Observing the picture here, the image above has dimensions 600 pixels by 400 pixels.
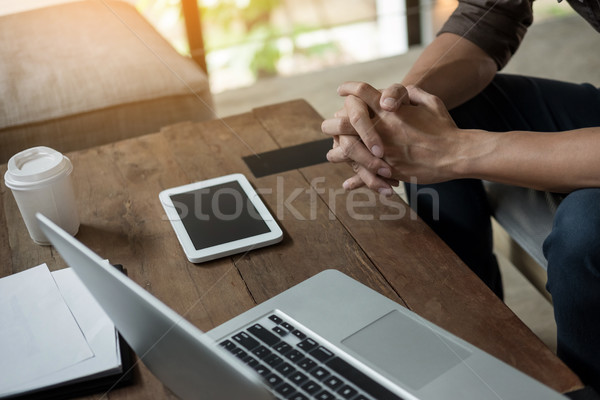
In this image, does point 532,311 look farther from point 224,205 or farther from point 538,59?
point 538,59

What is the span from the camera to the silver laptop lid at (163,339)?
18.9 inches

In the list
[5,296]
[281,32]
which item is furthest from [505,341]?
[281,32]

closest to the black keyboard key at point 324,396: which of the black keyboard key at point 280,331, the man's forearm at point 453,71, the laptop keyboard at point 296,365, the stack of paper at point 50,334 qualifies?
the laptop keyboard at point 296,365

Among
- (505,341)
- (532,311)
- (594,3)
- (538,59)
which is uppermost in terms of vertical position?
(594,3)

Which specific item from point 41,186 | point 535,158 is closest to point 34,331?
point 41,186

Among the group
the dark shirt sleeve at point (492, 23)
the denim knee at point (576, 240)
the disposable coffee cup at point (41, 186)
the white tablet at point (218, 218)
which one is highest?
the dark shirt sleeve at point (492, 23)

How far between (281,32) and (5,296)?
2.33 metres

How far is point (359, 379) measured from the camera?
0.66 metres

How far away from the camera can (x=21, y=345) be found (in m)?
0.75

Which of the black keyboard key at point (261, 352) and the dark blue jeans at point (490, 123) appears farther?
the dark blue jeans at point (490, 123)

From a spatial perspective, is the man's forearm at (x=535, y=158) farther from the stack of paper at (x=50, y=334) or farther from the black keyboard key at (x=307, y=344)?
the stack of paper at (x=50, y=334)

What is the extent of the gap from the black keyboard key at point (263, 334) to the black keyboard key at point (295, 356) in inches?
1.1

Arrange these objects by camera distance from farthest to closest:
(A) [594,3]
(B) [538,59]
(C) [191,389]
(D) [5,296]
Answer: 1. (B) [538,59]
2. (A) [594,3]
3. (D) [5,296]
4. (C) [191,389]

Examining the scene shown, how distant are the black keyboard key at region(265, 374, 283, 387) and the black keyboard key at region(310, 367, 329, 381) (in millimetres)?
33
